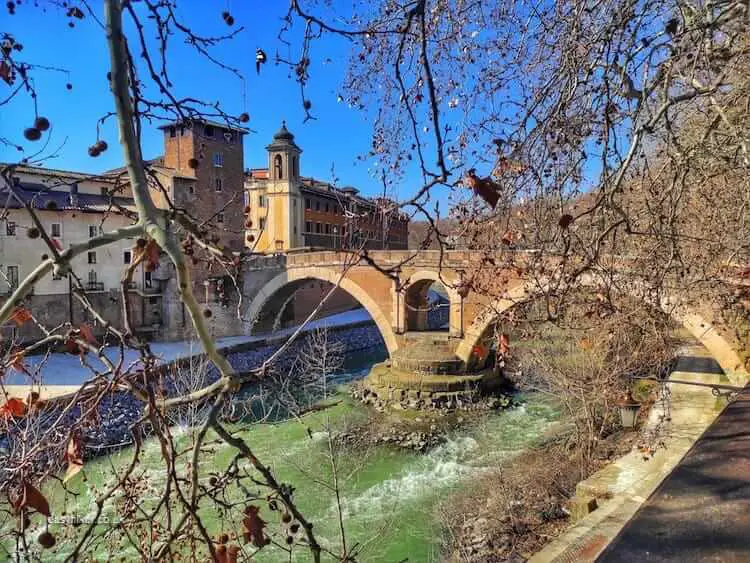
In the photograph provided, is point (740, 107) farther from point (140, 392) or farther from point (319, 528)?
point (319, 528)

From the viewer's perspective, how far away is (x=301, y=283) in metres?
24.1

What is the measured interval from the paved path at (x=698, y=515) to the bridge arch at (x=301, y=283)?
17.4 metres

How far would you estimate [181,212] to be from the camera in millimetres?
1237

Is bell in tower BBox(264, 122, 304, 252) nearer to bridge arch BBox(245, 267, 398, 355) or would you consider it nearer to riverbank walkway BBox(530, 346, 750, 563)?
bridge arch BBox(245, 267, 398, 355)

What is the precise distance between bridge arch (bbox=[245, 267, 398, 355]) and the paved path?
1736 centimetres

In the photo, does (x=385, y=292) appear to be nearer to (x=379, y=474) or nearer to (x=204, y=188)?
(x=204, y=188)

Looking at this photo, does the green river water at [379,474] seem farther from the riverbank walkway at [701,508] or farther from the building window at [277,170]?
the building window at [277,170]

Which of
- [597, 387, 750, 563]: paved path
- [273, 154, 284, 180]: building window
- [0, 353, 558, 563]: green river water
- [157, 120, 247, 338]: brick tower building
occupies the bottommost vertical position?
[0, 353, 558, 563]: green river water

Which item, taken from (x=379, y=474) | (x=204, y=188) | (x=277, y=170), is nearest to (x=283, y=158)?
(x=277, y=170)

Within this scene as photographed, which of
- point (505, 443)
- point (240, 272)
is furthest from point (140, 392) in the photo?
point (505, 443)

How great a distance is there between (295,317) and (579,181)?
81.2 ft

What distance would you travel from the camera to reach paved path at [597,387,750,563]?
104 centimetres

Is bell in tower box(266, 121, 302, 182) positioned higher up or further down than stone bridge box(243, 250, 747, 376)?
higher up

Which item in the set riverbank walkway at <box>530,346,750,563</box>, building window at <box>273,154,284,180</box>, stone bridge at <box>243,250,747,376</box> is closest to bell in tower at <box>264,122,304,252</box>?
building window at <box>273,154,284,180</box>
